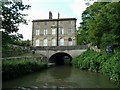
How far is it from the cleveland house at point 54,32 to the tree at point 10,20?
34355 mm

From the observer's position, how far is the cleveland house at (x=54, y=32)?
46.3m

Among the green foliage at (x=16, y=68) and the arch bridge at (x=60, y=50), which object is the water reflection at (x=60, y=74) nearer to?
the green foliage at (x=16, y=68)

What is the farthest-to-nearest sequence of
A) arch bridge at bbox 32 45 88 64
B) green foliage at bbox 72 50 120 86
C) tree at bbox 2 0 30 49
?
arch bridge at bbox 32 45 88 64 → green foliage at bbox 72 50 120 86 → tree at bbox 2 0 30 49

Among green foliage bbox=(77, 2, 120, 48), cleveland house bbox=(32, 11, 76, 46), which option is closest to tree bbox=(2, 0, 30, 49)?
green foliage bbox=(77, 2, 120, 48)

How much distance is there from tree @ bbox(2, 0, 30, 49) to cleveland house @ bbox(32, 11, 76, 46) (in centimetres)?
3435

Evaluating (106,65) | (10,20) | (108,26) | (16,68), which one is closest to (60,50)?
(106,65)

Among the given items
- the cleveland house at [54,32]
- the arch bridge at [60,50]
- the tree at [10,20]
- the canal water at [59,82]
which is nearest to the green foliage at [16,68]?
the canal water at [59,82]

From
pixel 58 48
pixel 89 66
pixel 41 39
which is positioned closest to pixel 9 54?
pixel 89 66

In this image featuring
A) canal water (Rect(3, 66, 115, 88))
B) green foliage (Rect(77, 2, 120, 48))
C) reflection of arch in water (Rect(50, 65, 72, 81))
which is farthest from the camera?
reflection of arch in water (Rect(50, 65, 72, 81))

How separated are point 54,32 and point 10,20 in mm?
36299

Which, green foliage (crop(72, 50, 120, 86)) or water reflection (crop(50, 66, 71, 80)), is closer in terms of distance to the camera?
green foliage (crop(72, 50, 120, 86))

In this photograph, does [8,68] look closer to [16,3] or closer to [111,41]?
[16,3]

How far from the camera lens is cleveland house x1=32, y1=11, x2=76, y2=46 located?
46344 millimetres

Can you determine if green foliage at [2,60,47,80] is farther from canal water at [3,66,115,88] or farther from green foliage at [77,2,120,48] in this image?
green foliage at [77,2,120,48]
